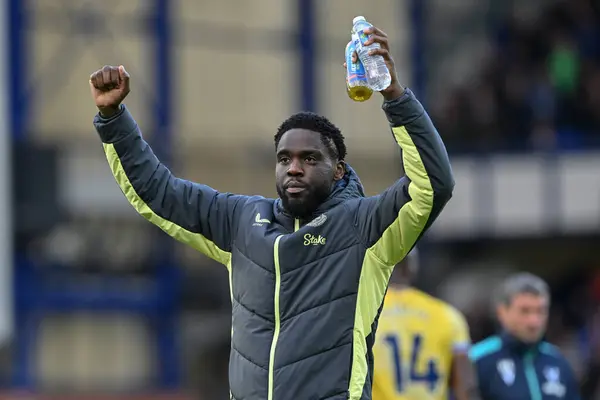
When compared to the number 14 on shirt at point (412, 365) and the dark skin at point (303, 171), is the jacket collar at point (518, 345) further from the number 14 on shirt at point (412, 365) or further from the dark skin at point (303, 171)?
the dark skin at point (303, 171)

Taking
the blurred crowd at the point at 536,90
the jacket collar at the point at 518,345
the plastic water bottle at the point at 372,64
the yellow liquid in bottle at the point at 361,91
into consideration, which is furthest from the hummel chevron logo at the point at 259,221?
the blurred crowd at the point at 536,90

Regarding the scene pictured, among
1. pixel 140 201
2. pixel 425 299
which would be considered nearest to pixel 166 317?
pixel 425 299

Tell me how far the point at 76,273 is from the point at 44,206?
4.47ft

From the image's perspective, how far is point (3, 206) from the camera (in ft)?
56.8

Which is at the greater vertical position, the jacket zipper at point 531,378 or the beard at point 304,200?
the beard at point 304,200

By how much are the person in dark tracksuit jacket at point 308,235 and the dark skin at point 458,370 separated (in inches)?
95.5

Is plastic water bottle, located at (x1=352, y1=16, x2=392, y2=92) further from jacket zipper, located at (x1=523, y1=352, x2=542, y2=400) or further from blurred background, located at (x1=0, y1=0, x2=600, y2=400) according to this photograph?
blurred background, located at (x1=0, y1=0, x2=600, y2=400)

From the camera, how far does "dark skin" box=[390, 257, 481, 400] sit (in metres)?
7.81

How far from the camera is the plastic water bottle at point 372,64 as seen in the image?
5.02 m

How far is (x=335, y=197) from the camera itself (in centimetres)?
539

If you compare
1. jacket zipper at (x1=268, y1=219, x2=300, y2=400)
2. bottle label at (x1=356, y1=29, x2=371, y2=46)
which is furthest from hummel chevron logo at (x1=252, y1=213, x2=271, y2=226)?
bottle label at (x1=356, y1=29, x2=371, y2=46)

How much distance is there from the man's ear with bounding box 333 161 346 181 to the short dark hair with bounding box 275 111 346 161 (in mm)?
26

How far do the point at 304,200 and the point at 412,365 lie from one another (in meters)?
2.62

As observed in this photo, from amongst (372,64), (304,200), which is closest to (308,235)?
(304,200)
